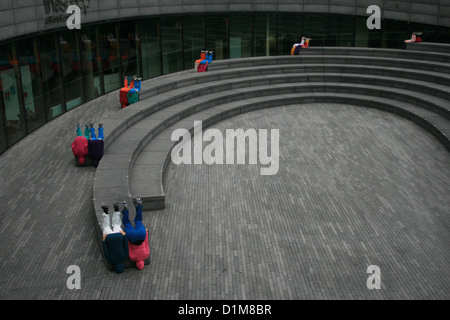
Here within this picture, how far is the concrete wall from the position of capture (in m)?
16.2

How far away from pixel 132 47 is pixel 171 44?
245cm

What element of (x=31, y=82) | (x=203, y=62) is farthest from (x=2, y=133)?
(x=203, y=62)

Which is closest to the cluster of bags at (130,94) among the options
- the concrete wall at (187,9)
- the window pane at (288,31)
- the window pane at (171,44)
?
the concrete wall at (187,9)

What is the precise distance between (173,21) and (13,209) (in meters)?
14.9

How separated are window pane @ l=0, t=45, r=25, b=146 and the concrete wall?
0.80 meters

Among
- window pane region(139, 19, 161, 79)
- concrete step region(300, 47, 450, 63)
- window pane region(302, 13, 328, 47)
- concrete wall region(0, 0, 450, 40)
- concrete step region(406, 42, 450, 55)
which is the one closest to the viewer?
concrete wall region(0, 0, 450, 40)

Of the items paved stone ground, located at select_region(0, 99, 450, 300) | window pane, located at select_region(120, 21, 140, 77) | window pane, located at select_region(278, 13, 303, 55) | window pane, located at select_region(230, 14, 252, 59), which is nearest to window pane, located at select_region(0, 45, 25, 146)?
paved stone ground, located at select_region(0, 99, 450, 300)

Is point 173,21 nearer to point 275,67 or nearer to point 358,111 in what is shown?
point 275,67

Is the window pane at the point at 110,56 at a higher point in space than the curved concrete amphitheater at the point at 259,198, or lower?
higher

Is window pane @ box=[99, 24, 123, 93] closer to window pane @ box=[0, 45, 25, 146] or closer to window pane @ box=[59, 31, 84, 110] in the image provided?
window pane @ box=[59, 31, 84, 110]

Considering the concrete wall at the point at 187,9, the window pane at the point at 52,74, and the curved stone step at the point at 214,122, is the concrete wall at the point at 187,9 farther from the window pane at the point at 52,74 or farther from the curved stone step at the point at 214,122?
the curved stone step at the point at 214,122

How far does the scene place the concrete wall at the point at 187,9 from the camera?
53.0ft

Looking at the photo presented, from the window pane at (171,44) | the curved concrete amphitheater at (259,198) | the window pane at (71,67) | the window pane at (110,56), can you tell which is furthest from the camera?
the window pane at (171,44)
